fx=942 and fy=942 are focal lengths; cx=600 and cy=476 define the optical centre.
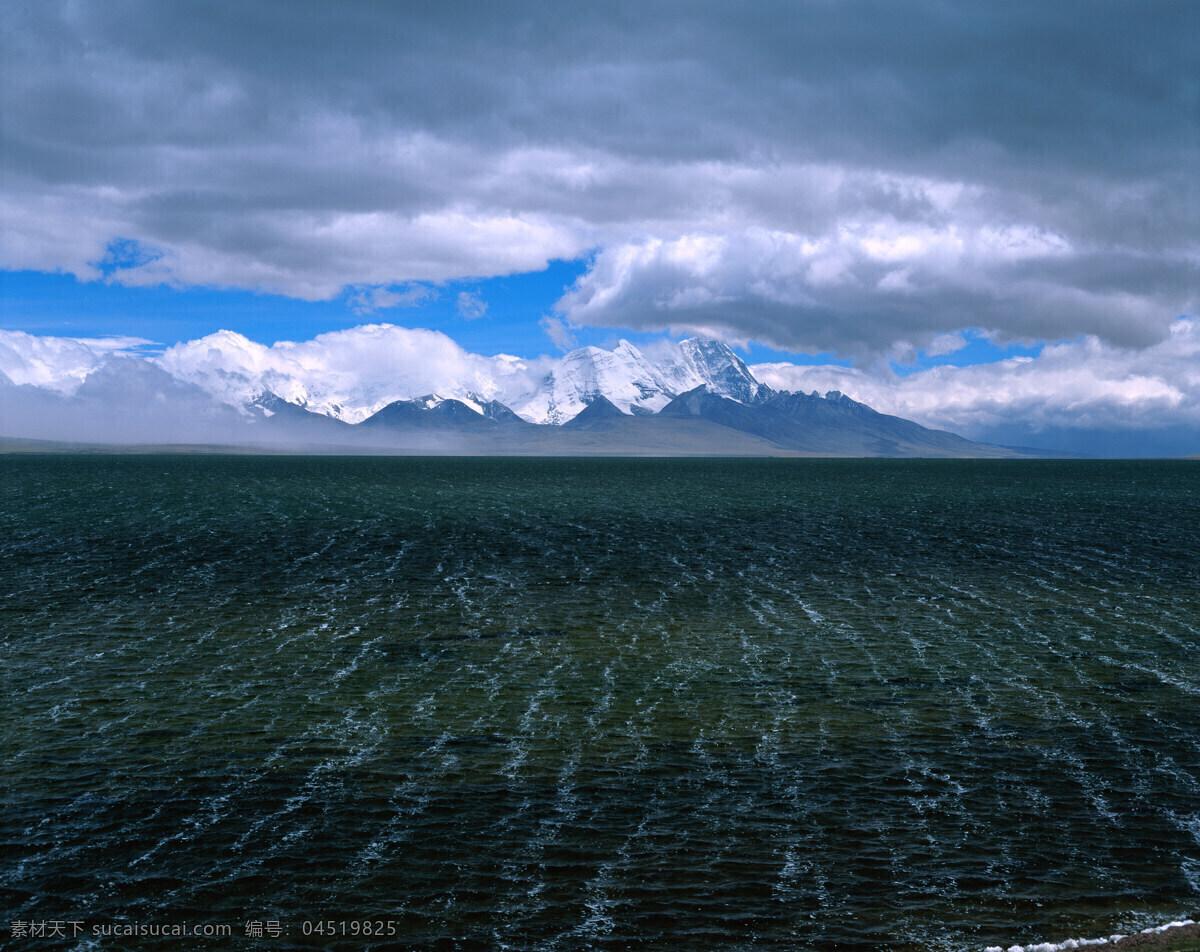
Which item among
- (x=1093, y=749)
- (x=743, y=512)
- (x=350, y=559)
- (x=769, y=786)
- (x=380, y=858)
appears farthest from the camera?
(x=743, y=512)

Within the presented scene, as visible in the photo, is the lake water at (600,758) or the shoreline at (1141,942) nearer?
the shoreline at (1141,942)

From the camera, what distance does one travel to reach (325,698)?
3169 cm

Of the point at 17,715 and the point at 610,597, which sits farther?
the point at 610,597

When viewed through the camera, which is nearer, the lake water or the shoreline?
the shoreline

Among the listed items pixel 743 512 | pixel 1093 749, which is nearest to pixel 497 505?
pixel 743 512

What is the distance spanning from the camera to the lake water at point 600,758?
18.2 metres

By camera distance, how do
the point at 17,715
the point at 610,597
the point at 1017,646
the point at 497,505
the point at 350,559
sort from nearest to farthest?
the point at 17,715 < the point at 1017,646 < the point at 610,597 < the point at 350,559 < the point at 497,505

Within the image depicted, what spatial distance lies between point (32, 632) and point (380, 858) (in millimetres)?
29724

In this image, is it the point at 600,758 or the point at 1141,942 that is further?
the point at 600,758

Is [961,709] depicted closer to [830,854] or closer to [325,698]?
[830,854]

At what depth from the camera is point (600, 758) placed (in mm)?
26094

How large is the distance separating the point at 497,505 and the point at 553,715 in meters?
105

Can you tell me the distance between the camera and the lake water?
716 inches

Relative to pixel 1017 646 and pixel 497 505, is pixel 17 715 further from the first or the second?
pixel 497 505
